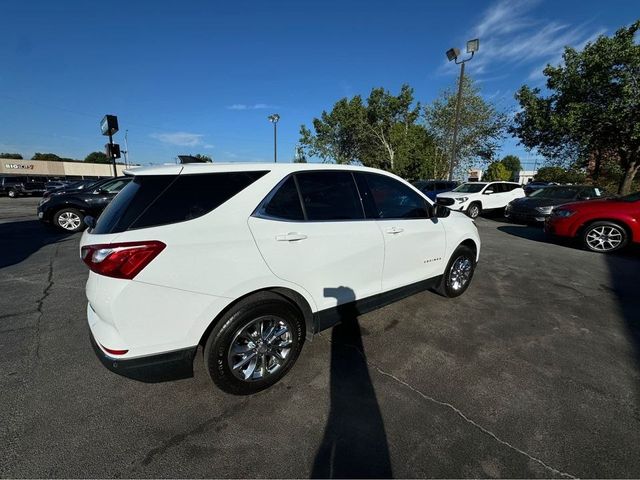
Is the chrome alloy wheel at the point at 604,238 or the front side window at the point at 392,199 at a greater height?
the front side window at the point at 392,199

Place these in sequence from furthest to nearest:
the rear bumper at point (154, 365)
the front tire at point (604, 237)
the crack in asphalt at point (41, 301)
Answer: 1. the front tire at point (604, 237)
2. the crack in asphalt at point (41, 301)
3. the rear bumper at point (154, 365)

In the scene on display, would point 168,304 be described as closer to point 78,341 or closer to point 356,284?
point 356,284

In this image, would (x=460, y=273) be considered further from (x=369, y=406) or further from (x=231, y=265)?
(x=231, y=265)

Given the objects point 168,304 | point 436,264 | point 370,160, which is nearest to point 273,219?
point 168,304

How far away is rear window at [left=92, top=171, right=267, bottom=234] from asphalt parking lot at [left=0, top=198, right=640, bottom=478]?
1356 millimetres

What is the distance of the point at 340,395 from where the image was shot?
232cm

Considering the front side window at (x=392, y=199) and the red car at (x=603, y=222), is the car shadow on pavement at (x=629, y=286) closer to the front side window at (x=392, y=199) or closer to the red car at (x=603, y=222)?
the red car at (x=603, y=222)

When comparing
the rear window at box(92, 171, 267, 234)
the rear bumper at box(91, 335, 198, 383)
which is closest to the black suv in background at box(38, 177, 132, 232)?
the rear window at box(92, 171, 267, 234)

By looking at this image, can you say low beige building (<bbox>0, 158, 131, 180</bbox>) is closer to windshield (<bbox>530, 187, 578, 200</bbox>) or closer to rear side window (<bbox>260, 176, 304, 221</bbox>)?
windshield (<bbox>530, 187, 578, 200</bbox>)

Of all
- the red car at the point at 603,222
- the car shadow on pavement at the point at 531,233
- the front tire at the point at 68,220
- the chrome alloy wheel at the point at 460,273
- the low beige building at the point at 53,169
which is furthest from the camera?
the low beige building at the point at 53,169

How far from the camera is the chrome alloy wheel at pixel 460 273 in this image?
13.3 ft

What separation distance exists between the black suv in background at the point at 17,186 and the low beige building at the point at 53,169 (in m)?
31.2

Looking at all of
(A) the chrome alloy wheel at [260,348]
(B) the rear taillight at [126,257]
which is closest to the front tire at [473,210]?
(A) the chrome alloy wheel at [260,348]

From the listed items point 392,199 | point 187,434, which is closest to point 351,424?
point 187,434
